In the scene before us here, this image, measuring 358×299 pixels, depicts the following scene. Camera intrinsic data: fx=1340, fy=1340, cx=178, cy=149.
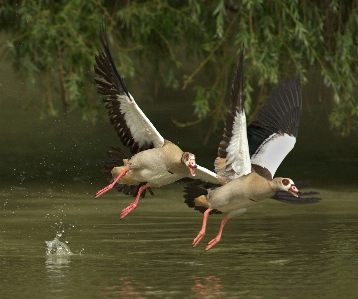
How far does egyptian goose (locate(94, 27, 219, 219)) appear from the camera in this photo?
12.3 m

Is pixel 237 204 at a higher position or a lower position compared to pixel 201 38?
lower

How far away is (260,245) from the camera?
1288cm

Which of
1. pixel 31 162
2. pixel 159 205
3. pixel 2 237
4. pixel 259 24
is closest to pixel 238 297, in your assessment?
pixel 2 237

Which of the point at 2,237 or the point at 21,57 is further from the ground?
the point at 21,57

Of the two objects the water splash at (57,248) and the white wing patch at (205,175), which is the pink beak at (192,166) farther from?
the water splash at (57,248)

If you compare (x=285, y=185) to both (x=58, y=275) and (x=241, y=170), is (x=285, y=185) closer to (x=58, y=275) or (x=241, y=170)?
(x=241, y=170)

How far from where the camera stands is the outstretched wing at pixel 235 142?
11.6 metres

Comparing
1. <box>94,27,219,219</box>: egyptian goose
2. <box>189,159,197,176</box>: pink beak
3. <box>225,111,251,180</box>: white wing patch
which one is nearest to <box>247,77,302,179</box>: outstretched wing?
<box>225,111,251,180</box>: white wing patch

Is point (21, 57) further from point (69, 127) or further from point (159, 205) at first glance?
point (69, 127)

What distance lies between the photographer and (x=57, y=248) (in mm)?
12703

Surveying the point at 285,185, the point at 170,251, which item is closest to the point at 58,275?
the point at 170,251

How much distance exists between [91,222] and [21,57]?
4.50 m

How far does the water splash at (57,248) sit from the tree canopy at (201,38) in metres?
4.28

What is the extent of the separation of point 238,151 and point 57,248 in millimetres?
2041
